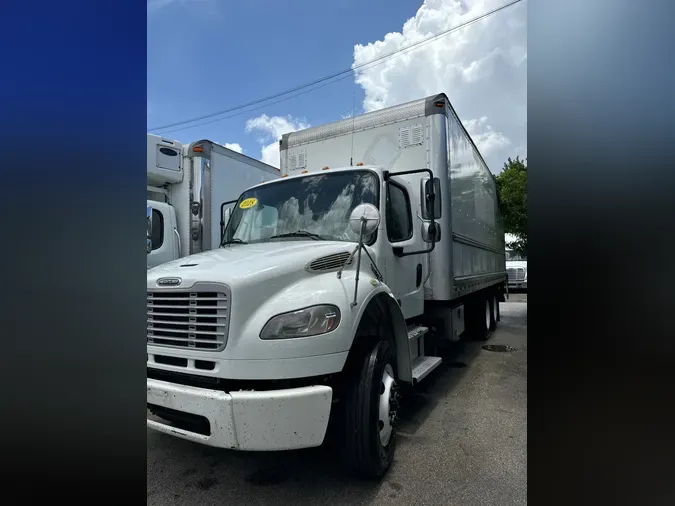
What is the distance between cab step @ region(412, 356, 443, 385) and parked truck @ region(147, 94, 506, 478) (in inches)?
1.1

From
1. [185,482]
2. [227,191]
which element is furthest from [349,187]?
[227,191]

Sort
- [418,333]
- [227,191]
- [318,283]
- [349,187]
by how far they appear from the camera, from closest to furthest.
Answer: [318,283]
[349,187]
[418,333]
[227,191]

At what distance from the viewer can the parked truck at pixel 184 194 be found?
655 cm

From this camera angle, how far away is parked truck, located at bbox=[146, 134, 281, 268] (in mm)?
6555

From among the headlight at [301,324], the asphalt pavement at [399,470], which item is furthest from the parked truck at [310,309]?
the asphalt pavement at [399,470]

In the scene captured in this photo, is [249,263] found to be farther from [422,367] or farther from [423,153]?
[423,153]

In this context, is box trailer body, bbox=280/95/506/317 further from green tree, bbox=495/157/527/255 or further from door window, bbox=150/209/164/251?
green tree, bbox=495/157/527/255

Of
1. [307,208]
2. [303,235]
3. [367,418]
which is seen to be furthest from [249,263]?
[367,418]

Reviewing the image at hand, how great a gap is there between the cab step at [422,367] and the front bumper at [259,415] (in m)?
1.62

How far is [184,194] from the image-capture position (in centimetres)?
692
